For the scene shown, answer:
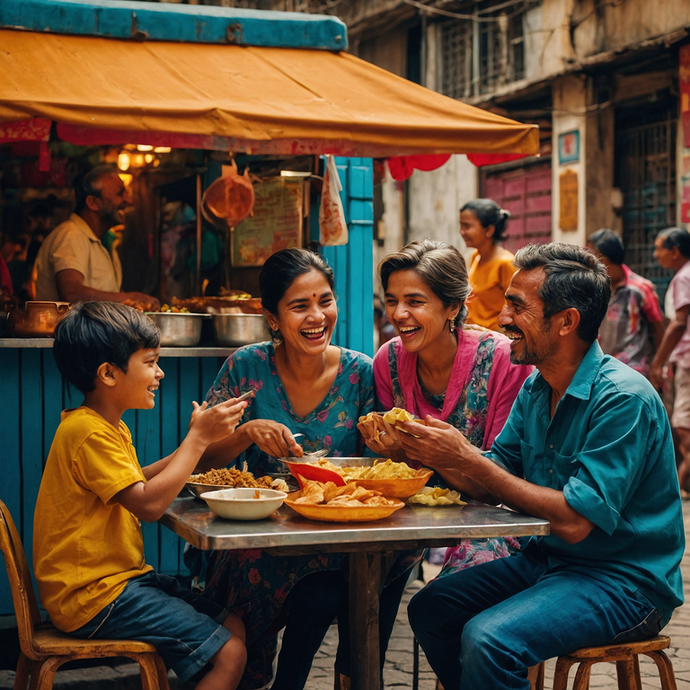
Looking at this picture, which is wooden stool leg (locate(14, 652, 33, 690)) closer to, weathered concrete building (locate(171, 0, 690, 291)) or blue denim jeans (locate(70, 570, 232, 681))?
blue denim jeans (locate(70, 570, 232, 681))

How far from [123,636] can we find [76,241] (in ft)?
9.70

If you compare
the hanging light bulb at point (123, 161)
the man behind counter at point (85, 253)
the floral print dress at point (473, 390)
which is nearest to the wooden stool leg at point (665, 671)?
the floral print dress at point (473, 390)

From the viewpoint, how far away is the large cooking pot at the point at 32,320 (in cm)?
431

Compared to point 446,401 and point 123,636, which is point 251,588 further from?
point 446,401

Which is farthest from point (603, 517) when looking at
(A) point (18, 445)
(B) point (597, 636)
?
(A) point (18, 445)

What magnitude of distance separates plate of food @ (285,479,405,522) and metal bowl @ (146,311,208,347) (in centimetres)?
214

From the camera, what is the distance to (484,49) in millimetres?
14250

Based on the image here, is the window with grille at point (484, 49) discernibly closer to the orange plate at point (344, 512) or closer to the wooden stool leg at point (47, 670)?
the orange plate at point (344, 512)

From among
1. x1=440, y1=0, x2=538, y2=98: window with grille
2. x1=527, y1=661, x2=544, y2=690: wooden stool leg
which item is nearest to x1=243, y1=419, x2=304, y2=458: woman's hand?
x1=527, y1=661, x2=544, y2=690: wooden stool leg

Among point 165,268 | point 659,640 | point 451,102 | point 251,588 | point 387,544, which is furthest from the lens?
point 165,268

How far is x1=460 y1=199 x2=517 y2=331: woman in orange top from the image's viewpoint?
679cm

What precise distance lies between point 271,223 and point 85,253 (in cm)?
115

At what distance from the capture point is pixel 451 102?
4336mm

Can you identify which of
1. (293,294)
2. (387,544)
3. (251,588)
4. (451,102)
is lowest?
(251,588)
